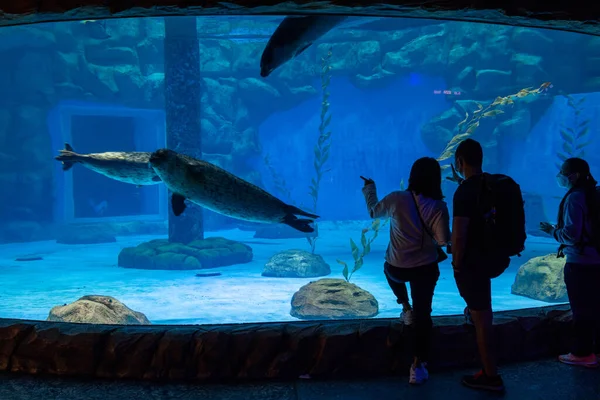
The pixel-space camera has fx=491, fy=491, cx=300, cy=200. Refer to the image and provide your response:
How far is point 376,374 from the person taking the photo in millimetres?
3582

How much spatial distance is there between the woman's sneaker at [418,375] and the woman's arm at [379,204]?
42.3 inches

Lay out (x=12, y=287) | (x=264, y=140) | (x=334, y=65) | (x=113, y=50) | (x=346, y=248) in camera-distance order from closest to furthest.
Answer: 1. (x=12, y=287)
2. (x=346, y=248)
3. (x=113, y=50)
4. (x=334, y=65)
5. (x=264, y=140)

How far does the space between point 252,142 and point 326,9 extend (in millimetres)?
29760

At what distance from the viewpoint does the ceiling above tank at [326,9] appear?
2.75 m

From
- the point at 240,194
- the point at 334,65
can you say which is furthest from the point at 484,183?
the point at 334,65

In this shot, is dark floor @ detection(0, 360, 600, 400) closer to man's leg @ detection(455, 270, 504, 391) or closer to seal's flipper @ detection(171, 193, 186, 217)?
man's leg @ detection(455, 270, 504, 391)

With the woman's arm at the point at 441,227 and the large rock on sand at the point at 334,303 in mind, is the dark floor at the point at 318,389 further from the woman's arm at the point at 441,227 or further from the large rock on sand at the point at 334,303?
the large rock on sand at the point at 334,303

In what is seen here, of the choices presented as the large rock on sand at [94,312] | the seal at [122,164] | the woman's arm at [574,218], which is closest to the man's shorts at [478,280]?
the woman's arm at [574,218]

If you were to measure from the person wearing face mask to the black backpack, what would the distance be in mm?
842

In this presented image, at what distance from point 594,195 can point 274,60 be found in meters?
2.60

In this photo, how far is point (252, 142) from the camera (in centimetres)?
3228

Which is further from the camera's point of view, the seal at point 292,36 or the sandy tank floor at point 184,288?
the sandy tank floor at point 184,288

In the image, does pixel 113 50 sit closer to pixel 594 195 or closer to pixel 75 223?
pixel 75 223

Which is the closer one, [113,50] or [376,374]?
[376,374]
